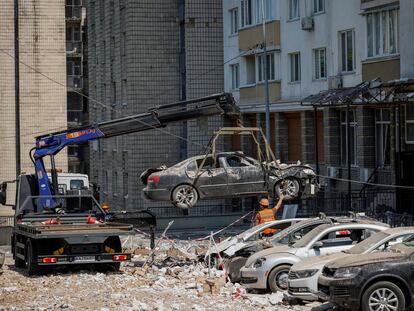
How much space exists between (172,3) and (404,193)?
73.0 feet

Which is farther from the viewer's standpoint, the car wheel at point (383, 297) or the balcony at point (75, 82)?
the balcony at point (75, 82)

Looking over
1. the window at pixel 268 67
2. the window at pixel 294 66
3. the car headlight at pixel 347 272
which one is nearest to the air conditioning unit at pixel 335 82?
the window at pixel 294 66

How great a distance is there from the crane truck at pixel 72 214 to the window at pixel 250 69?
18909 millimetres

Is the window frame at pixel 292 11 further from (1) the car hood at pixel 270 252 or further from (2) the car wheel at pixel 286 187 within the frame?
(1) the car hood at pixel 270 252

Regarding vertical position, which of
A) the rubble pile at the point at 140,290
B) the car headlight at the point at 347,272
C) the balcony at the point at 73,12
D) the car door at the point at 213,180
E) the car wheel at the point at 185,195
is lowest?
the rubble pile at the point at 140,290

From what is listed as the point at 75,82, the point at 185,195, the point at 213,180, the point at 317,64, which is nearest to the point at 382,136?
the point at 317,64

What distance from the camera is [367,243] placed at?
20.9 m

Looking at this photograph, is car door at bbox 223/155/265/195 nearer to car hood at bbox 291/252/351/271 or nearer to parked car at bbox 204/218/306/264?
parked car at bbox 204/218/306/264

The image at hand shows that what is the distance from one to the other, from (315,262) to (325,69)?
23.0 metres

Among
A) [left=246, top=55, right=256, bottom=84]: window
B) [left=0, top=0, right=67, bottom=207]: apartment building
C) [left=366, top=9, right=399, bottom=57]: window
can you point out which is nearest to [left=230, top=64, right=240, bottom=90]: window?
[left=246, top=55, right=256, bottom=84]: window

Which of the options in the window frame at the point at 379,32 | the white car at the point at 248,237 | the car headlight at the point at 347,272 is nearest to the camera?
the car headlight at the point at 347,272

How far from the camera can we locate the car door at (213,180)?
2974cm

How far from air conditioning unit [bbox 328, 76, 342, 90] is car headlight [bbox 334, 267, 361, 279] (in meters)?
22.2

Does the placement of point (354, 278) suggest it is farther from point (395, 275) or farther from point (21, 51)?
point (21, 51)
